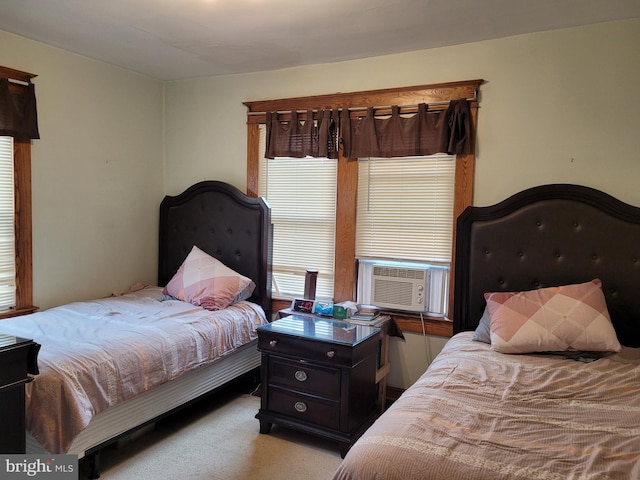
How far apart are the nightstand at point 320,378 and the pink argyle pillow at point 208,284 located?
63 centimetres

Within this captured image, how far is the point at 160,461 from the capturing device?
8.52 ft

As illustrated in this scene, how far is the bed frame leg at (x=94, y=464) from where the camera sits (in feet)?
7.89

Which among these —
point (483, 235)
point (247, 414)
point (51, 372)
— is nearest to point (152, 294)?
point (247, 414)

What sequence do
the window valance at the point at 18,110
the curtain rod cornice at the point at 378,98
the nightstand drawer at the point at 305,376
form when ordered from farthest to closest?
the curtain rod cornice at the point at 378,98 < the window valance at the point at 18,110 < the nightstand drawer at the point at 305,376

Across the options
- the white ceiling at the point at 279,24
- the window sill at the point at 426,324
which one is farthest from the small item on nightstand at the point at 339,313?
the white ceiling at the point at 279,24

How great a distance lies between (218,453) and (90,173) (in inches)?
90.7

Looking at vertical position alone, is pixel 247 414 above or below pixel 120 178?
below

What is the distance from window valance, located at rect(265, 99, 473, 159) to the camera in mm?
3039

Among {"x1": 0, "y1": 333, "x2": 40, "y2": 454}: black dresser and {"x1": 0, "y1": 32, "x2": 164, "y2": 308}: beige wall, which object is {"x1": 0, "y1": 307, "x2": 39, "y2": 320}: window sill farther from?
{"x1": 0, "y1": 333, "x2": 40, "y2": 454}: black dresser

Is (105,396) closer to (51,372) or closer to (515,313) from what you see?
(51,372)

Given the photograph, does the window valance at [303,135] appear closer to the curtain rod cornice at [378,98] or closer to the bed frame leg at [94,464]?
the curtain rod cornice at [378,98]

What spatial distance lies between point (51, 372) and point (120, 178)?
6.83ft

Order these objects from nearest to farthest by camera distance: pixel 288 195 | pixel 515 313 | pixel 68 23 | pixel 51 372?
1. pixel 51 372
2. pixel 515 313
3. pixel 68 23
4. pixel 288 195

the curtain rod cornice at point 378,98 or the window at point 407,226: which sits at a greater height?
the curtain rod cornice at point 378,98
